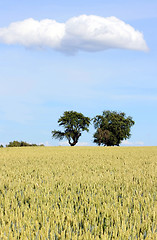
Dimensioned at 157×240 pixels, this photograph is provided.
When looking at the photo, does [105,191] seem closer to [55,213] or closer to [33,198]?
[33,198]

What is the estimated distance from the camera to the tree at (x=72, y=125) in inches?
2608

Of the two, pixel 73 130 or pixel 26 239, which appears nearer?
pixel 26 239

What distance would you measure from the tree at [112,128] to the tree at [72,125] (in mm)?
2797

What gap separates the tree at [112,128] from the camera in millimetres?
63412

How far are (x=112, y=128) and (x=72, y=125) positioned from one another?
9009mm

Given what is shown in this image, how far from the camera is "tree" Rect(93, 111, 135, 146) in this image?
63.4 meters

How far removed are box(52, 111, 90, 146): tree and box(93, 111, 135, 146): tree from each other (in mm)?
2797

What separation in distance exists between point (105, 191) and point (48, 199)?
1.35 meters

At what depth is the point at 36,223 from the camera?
368cm

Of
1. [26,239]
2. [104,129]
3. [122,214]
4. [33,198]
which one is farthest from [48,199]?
[104,129]

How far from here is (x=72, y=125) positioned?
66750 mm

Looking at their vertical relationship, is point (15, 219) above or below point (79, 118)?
below

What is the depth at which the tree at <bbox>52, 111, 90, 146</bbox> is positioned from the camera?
217 ft

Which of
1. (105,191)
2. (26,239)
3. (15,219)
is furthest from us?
(105,191)
